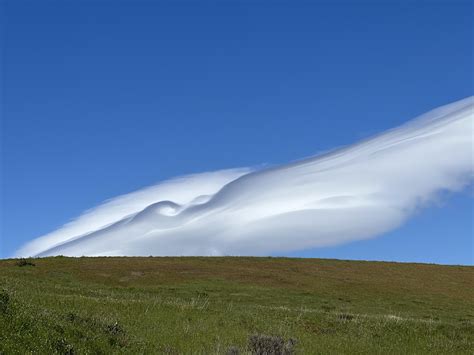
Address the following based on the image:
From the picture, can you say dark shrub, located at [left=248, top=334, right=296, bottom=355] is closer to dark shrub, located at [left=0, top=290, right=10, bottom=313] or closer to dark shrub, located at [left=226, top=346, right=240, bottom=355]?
dark shrub, located at [left=226, top=346, right=240, bottom=355]

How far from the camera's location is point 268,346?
2294 cm

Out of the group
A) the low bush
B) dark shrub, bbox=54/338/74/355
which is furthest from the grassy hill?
the low bush

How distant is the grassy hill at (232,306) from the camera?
21.6m

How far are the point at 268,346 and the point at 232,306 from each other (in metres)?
13.0

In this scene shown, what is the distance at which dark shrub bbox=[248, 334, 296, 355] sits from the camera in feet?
74.6

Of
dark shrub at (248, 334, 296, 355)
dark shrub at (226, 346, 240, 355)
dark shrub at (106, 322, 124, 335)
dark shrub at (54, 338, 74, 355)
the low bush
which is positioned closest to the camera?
dark shrub at (54, 338, 74, 355)

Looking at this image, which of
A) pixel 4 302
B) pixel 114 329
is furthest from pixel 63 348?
pixel 114 329

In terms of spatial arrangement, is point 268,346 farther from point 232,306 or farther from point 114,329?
point 232,306

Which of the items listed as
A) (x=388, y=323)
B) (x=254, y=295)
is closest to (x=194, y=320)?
(x=388, y=323)

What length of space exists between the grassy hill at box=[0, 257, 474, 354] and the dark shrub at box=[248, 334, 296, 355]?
6cm

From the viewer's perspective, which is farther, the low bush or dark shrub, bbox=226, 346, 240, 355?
the low bush

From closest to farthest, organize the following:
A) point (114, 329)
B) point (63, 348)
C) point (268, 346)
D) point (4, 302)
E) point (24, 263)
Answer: point (63, 348), point (4, 302), point (114, 329), point (268, 346), point (24, 263)

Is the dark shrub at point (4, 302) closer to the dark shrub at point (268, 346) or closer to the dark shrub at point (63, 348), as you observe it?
the dark shrub at point (63, 348)

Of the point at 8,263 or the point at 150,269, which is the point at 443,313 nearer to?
the point at 150,269
